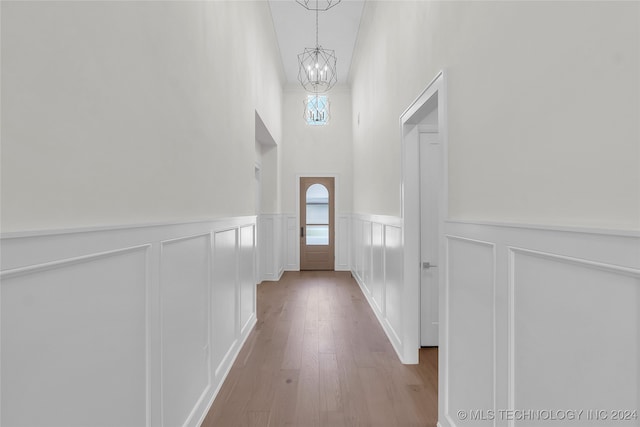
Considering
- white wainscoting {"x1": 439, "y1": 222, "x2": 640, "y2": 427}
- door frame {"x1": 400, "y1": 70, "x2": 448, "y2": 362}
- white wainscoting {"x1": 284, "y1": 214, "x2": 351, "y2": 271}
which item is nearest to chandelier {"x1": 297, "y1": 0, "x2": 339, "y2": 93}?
door frame {"x1": 400, "y1": 70, "x2": 448, "y2": 362}

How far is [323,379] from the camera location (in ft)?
7.93

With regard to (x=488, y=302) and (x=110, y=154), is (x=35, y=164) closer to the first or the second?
(x=110, y=154)

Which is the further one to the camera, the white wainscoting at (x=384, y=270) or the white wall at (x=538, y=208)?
the white wainscoting at (x=384, y=270)

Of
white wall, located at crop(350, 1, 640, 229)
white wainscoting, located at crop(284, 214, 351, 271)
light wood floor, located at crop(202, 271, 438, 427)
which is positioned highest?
white wall, located at crop(350, 1, 640, 229)

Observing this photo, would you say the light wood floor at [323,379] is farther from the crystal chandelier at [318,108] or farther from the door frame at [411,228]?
the crystal chandelier at [318,108]

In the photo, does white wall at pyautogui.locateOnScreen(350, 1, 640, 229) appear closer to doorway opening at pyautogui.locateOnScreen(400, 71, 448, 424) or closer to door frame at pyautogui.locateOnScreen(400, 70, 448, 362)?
doorway opening at pyautogui.locateOnScreen(400, 71, 448, 424)

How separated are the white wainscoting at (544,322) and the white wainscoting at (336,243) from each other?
4.83 metres

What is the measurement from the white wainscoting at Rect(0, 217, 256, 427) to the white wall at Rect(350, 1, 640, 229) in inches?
57.6

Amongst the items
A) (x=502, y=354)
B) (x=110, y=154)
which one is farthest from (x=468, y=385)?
(x=110, y=154)

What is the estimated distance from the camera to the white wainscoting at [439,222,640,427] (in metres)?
0.78

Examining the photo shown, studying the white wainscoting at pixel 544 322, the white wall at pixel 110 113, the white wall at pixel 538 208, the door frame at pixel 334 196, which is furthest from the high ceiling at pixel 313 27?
the white wainscoting at pixel 544 322

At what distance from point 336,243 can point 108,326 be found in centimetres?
552

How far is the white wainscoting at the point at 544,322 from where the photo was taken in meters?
0.78

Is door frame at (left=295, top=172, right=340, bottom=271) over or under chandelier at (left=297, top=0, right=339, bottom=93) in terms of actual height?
under
